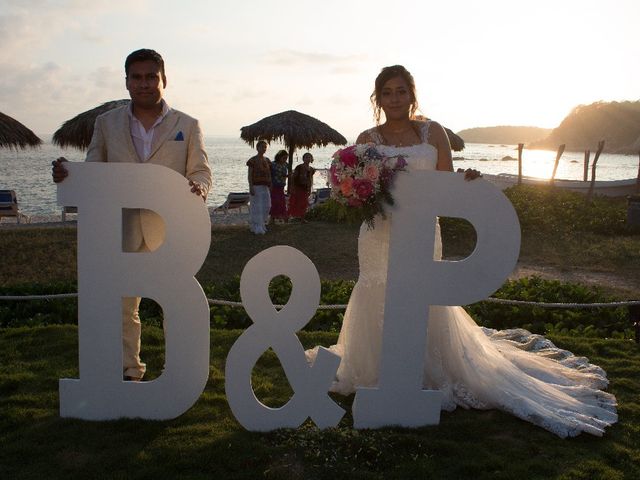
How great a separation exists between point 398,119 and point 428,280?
1.28m

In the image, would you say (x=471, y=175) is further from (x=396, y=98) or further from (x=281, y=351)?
(x=281, y=351)

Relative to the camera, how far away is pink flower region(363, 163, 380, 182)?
395 cm

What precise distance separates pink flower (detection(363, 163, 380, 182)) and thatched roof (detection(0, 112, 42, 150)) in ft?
31.0

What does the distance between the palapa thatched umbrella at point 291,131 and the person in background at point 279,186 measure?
2.93m

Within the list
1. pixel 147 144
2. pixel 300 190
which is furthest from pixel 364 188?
pixel 300 190

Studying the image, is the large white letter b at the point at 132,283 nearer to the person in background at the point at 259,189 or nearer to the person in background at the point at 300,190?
the person in background at the point at 259,189

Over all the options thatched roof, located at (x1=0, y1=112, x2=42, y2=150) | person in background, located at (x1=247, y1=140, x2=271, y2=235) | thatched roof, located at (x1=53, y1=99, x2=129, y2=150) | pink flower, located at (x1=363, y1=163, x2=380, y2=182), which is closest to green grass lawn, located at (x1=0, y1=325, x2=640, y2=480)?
pink flower, located at (x1=363, y1=163, x2=380, y2=182)

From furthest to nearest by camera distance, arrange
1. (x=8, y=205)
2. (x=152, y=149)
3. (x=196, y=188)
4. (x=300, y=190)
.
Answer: (x=8, y=205)
(x=300, y=190)
(x=152, y=149)
(x=196, y=188)

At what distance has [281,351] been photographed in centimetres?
390

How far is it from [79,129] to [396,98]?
11644 millimetres

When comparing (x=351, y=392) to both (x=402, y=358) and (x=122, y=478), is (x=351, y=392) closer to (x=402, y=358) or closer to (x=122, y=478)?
(x=402, y=358)

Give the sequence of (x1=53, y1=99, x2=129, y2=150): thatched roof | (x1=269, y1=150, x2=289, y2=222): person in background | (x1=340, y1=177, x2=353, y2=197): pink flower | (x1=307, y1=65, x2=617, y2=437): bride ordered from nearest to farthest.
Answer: (x1=340, y1=177, x2=353, y2=197): pink flower < (x1=307, y1=65, x2=617, y2=437): bride < (x1=53, y1=99, x2=129, y2=150): thatched roof < (x1=269, y1=150, x2=289, y2=222): person in background

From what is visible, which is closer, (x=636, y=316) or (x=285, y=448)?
(x=285, y=448)

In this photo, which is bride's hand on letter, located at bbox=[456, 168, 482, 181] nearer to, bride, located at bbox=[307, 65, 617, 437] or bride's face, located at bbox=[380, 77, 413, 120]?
bride, located at bbox=[307, 65, 617, 437]
